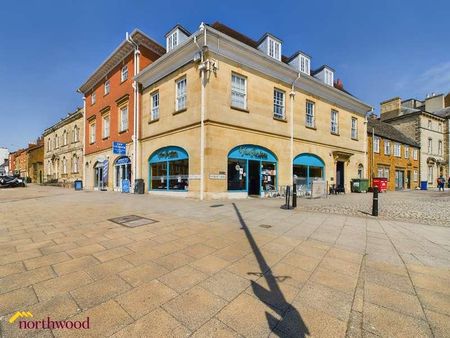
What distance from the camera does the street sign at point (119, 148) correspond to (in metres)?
16.7

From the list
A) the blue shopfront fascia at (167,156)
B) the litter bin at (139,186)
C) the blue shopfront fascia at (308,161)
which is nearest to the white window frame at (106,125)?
the litter bin at (139,186)

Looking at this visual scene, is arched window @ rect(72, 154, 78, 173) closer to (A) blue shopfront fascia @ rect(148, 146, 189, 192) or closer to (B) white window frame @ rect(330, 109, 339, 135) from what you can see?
(A) blue shopfront fascia @ rect(148, 146, 189, 192)

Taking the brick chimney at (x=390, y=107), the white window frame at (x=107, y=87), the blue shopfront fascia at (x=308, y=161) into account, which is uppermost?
the brick chimney at (x=390, y=107)

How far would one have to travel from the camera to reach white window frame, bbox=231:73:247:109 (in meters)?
13.2

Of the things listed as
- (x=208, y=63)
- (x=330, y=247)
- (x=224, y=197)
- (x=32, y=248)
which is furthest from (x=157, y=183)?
(x=330, y=247)

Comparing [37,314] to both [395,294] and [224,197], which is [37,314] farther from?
[224,197]

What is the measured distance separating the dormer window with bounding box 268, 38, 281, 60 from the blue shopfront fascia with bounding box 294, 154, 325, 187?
7255 mm

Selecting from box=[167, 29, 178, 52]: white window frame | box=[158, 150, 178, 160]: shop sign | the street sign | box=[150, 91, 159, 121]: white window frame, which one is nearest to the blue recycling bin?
the street sign

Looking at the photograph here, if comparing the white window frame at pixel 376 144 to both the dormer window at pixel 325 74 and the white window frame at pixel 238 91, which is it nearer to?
the dormer window at pixel 325 74

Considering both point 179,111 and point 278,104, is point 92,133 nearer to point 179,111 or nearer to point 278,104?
point 179,111

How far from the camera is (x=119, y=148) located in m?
17.0

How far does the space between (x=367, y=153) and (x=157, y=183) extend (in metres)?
21.0

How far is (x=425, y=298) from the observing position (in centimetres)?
255

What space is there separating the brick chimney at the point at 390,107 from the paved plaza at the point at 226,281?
3674 centimetres
